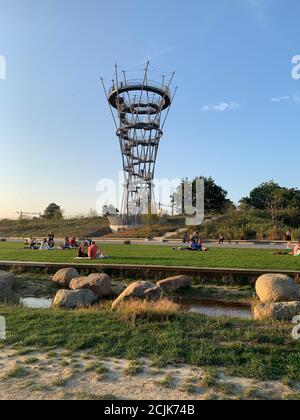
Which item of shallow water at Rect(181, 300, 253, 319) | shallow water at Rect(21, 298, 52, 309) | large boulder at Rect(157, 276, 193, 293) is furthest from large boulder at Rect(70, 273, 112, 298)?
shallow water at Rect(181, 300, 253, 319)

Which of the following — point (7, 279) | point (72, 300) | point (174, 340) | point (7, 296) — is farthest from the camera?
point (7, 279)

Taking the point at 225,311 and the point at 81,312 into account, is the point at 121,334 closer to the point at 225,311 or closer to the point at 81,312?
the point at 81,312

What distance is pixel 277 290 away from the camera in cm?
1078

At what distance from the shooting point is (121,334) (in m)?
6.91

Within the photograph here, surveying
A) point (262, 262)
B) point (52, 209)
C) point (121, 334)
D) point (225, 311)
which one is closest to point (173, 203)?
point (52, 209)

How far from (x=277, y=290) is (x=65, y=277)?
777 centimetres

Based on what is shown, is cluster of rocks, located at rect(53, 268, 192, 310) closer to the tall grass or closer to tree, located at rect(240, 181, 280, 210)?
the tall grass

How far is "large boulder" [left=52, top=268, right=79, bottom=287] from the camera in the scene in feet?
48.8

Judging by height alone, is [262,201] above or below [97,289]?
above

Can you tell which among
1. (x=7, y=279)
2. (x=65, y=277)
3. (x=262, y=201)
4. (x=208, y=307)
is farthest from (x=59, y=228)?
(x=208, y=307)

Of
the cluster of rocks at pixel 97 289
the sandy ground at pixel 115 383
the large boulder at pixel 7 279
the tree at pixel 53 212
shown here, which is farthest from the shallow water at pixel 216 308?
the tree at pixel 53 212

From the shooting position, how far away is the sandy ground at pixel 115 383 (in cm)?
466

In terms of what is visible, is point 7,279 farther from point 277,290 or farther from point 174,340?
point 174,340

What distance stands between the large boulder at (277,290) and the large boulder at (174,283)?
126 inches
